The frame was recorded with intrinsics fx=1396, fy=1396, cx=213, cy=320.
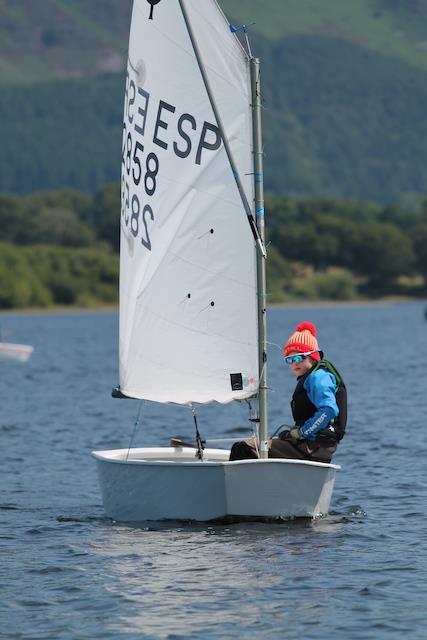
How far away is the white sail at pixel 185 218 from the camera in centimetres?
1884

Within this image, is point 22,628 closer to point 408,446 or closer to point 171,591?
point 171,591

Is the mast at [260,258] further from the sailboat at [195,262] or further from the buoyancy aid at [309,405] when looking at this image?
the buoyancy aid at [309,405]

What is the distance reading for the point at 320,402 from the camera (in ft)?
60.0

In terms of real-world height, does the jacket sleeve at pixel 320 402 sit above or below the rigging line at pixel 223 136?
below

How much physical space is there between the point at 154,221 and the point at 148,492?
3814mm

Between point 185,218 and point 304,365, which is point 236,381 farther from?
point 185,218

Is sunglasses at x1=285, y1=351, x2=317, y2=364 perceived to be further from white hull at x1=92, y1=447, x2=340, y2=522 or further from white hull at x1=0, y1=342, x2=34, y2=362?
white hull at x1=0, y1=342, x2=34, y2=362

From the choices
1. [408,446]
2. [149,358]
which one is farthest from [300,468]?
[408,446]

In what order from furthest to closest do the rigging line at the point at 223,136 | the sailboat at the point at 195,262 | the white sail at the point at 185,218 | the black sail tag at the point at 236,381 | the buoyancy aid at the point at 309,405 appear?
the black sail tag at the point at 236,381
the white sail at the point at 185,218
the rigging line at the point at 223,136
the buoyancy aid at the point at 309,405
the sailboat at the point at 195,262

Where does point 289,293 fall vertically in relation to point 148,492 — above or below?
above

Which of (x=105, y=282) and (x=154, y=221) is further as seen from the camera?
(x=105, y=282)

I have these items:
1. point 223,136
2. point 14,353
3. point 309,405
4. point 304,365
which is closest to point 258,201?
point 223,136

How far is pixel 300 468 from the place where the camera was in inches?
709

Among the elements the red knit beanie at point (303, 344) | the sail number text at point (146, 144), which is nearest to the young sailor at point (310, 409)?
the red knit beanie at point (303, 344)
